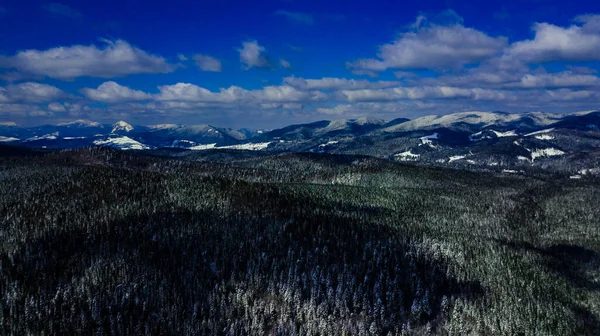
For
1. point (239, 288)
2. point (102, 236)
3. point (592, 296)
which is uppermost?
point (102, 236)

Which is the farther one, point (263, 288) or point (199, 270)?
point (199, 270)

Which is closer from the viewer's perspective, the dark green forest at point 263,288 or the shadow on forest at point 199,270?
the dark green forest at point 263,288

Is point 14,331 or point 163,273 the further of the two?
point 163,273

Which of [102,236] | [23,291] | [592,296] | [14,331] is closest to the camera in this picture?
[14,331]

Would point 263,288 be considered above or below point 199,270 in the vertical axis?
below

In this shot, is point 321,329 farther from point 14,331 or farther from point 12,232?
point 12,232

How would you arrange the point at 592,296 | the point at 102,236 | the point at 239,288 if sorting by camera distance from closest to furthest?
the point at 239,288 < the point at 592,296 < the point at 102,236

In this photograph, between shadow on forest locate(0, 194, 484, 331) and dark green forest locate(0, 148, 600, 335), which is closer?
dark green forest locate(0, 148, 600, 335)

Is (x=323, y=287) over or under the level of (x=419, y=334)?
over

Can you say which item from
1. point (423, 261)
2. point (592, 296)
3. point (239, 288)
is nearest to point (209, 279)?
point (239, 288)
